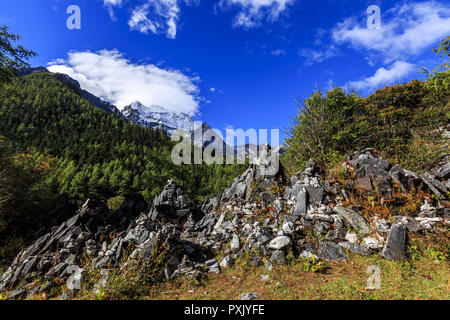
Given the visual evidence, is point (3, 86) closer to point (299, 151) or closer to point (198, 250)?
point (198, 250)

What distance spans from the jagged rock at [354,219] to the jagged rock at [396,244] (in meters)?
0.71

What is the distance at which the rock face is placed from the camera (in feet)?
20.7

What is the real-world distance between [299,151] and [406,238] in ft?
26.5

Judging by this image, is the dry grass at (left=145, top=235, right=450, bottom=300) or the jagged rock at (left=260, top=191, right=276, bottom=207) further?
the jagged rock at (left=260, top=191, right=276, bottom=207)

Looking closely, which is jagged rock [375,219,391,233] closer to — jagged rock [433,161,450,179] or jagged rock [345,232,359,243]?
jagged rock [345,232,359,243]

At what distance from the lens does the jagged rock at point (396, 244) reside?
18.2ft

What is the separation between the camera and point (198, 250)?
314 inches

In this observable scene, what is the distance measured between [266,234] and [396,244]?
160 inches

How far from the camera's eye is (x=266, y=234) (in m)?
7.30

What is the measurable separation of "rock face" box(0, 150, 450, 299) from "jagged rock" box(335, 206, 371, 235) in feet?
0.10

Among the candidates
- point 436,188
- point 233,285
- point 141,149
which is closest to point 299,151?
point 436,188

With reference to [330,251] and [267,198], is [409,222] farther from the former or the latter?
[267,198]

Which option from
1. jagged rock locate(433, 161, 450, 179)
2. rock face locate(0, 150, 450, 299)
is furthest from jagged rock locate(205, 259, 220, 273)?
jagged rock locate(433, 161, 450, 179)

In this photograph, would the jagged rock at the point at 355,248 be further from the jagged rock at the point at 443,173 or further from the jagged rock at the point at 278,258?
the jagged rock at the point at 443,173
